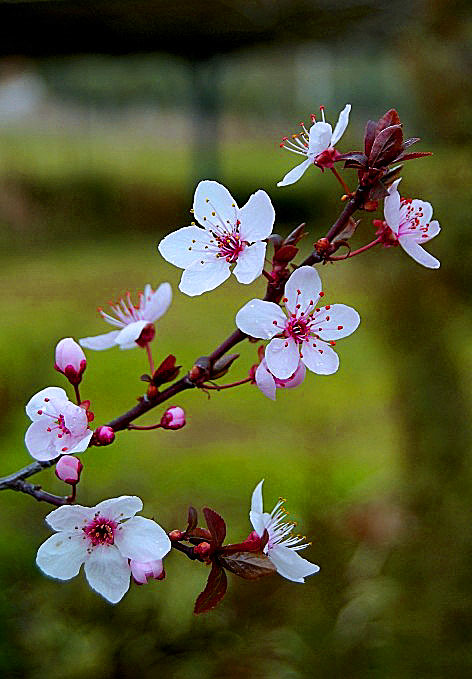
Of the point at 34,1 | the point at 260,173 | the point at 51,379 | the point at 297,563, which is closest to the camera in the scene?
the point at 297,563

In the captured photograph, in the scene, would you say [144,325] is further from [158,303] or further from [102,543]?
[102,543]

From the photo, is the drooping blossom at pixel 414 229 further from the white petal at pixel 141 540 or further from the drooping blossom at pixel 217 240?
the white petal at pixel 141 540

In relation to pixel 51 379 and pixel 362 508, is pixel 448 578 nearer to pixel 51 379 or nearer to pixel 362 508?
pixel 362 508

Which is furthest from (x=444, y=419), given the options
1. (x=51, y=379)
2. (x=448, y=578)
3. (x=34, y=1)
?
(x=34, y=1)

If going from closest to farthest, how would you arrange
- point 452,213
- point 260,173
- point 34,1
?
point 452,213
point 34,1
point 260,173

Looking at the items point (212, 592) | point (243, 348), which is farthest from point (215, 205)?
point (243, 348)

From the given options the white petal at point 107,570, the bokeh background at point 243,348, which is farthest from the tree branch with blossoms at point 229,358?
the bokeh background at point 243,348
